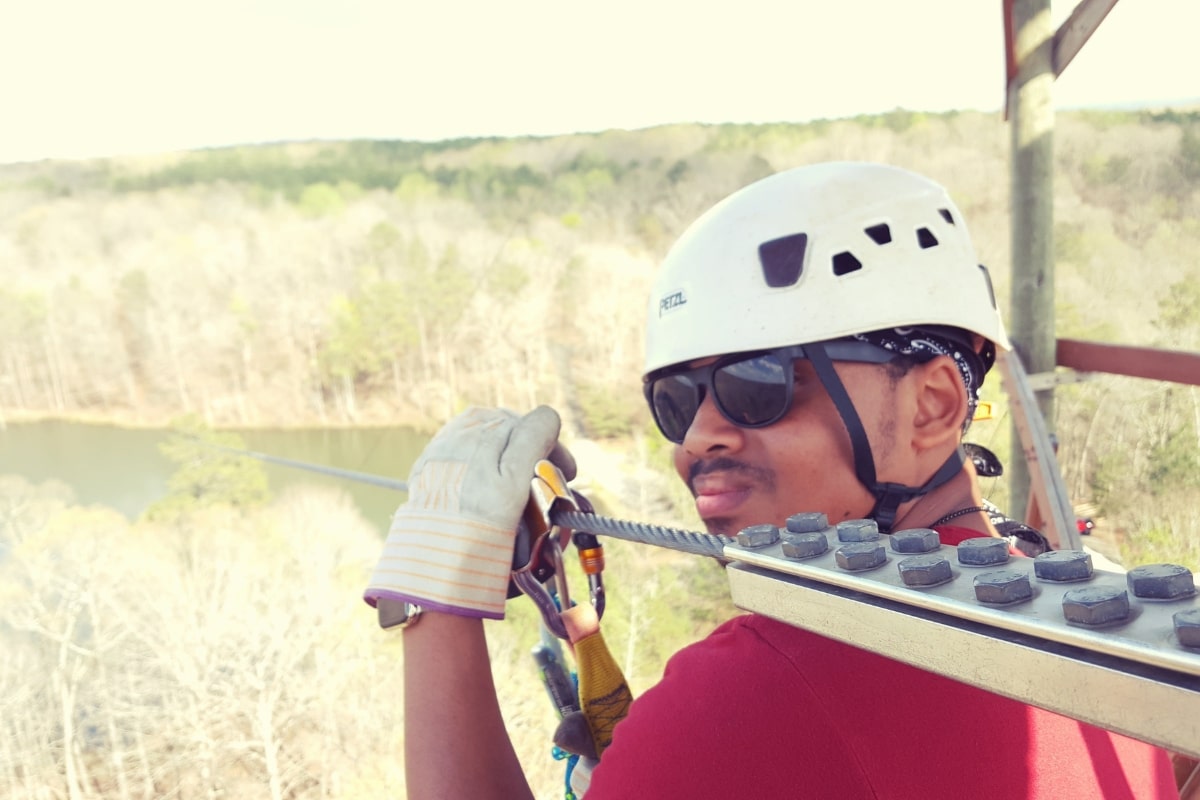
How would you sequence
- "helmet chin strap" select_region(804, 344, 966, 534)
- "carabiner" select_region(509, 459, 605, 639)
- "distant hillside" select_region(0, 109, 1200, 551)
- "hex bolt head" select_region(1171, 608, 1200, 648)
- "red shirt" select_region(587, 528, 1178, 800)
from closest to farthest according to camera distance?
"hex bolt head" select_region(1171, 608, 1200, 648), "red shirt" select_region(587, 528, 1178, 800), "helmet chin strap" select_region(804, 344, 966, 534), "carabiner" select_region(509, 459, 605, 639), "distant hillside" select_region(0, 109, 1200, 551)

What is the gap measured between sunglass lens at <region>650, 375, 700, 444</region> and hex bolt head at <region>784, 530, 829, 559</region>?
0.92m

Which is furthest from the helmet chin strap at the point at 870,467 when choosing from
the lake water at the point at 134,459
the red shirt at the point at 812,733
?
the lake water at the point at 134,459

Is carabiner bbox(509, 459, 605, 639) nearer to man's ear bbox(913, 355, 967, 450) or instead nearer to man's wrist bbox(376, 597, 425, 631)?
man's wrist bbox(376, 597, 425, 631)

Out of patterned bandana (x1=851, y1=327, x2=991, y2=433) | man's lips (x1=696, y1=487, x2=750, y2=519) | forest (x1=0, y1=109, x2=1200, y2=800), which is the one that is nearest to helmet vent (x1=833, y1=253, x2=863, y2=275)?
patterned bandana (x1=851, y1=327, x2=991, y2=433)

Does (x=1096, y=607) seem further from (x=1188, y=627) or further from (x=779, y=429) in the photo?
(x=779, y=429)

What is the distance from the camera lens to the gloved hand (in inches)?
59.9

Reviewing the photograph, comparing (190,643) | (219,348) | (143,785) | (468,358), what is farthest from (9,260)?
(143,785)

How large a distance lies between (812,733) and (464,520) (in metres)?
0.89

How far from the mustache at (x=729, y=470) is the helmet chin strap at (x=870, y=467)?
5.7 inches

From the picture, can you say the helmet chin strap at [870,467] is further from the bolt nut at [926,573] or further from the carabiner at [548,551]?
the bolt nut at [926,573]

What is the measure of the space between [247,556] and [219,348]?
621 inches

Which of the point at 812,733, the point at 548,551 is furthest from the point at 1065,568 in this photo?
the point at 548,551

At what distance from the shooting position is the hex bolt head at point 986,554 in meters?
0.65

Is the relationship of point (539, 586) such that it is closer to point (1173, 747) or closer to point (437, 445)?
point (437, 445)
